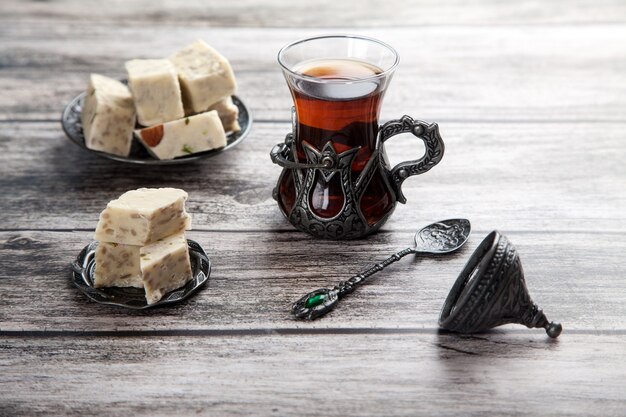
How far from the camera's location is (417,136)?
1140 millimetres

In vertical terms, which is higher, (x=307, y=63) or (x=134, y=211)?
(x=307, y=63)

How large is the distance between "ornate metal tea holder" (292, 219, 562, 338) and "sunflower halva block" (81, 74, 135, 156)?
0.50 meters

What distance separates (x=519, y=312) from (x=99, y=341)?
1.71ft

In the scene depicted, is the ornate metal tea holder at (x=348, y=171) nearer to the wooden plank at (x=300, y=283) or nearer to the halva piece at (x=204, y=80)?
the wooden plank at (x=300, y=283)

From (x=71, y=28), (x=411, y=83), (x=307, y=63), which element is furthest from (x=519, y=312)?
(x=71, y=28)

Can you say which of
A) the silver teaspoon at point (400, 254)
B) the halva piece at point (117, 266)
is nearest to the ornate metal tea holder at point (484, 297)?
the silver teaspoon at point (400, 254)

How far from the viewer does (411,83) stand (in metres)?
1.72

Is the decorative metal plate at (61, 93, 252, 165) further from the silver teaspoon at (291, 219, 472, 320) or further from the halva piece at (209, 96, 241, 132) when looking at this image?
the silver teaspoon at (291, 219, 472, 320)

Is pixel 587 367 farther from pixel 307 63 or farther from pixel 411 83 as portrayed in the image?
pixel 411 83

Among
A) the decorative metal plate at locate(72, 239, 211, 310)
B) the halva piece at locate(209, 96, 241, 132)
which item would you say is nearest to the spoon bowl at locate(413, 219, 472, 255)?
the decorative metal plate at locate(72, 239, 211, 310)

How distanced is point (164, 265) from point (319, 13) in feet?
4.01

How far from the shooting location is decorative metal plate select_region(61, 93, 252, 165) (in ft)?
4.46

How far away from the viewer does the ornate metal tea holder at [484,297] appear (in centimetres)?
96

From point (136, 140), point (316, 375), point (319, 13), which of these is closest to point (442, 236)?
point (316, 375)
